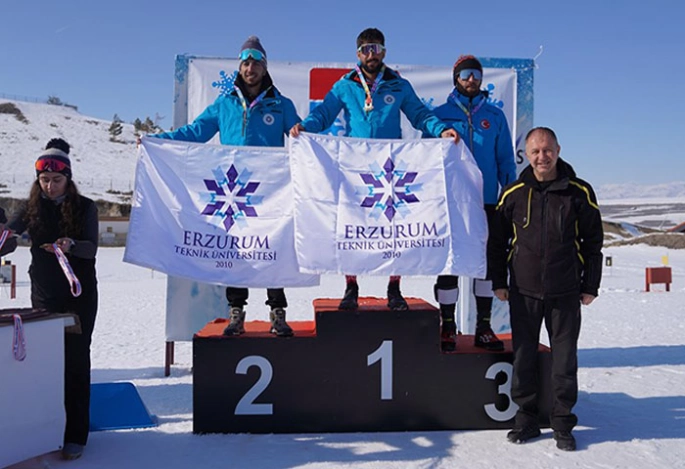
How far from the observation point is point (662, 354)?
6.80 metres

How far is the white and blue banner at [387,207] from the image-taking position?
13.3ft

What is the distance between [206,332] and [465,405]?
1936mm

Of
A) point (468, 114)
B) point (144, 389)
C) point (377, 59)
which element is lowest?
point (144, 389)

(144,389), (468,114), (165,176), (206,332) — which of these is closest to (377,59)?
(468,114)

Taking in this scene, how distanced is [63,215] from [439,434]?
9.46 feet

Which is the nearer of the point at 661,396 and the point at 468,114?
the point at 468,114

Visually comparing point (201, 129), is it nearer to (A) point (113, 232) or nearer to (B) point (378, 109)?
(B) point (378, 109)

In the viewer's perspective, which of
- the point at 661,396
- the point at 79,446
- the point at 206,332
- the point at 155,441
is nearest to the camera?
the point at 79,446

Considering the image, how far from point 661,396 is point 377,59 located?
149 inches

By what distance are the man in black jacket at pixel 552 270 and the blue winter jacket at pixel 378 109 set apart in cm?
86

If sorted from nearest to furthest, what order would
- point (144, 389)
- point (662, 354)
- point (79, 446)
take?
1. point (79, 446)
2. point (144, 389)
3. point (662, 354)

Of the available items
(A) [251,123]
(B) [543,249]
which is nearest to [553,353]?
(B) [543,249]

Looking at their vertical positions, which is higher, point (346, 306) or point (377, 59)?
point (377, 59)

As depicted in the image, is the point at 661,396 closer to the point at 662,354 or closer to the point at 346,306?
the point at 662,354
